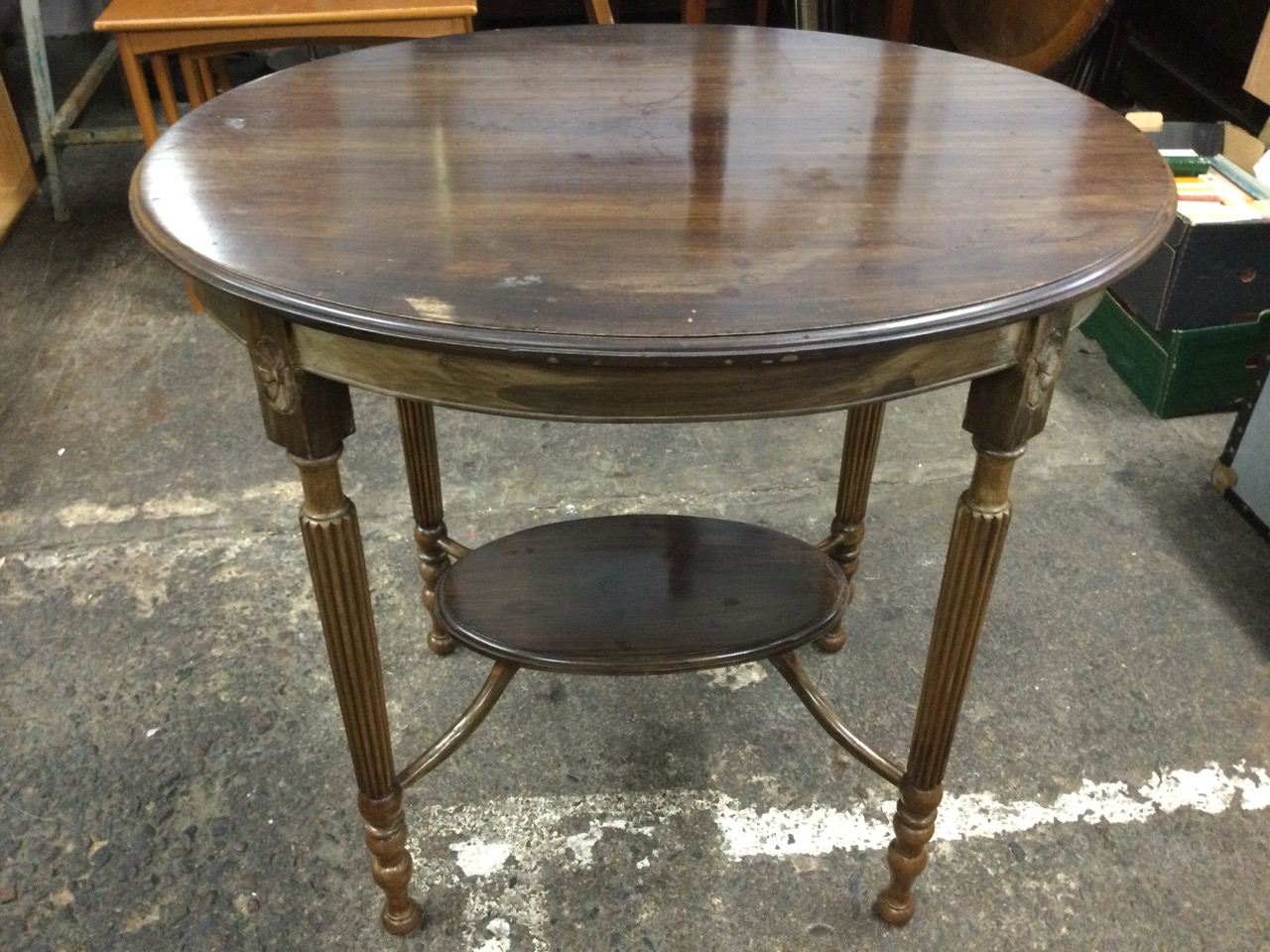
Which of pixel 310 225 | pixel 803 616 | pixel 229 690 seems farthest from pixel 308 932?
pixel 310 225

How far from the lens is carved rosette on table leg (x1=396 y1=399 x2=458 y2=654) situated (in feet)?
4.78

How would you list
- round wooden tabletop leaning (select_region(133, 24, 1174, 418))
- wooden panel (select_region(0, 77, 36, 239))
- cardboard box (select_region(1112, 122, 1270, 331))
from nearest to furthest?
1. round wooden tabletop leaning (select_region(133, 24, 1174, 418))
2. cardboard box (select_region(1112, 122, 1270, 331))
3. wooden panel (select_region(0, 77, 36, 239))

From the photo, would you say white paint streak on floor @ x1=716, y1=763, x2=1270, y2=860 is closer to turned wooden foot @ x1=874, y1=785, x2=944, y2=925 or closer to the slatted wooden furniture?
turned wooden foot @ x1=874, y1=785, x2=944, y2=925

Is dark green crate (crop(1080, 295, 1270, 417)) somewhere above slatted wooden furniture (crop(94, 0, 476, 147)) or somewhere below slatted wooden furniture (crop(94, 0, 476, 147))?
below

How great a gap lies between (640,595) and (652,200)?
0.56m

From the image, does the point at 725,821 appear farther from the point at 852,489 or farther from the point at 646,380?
the point at 646,380

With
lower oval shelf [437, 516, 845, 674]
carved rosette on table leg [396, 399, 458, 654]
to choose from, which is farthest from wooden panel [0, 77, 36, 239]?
lower oval shelf [437, 516, 845, 674]

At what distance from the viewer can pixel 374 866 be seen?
4.09 ft

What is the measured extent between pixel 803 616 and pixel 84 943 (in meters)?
0.95

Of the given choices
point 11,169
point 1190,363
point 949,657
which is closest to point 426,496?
point 949,657

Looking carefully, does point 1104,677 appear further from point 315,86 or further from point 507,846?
point 315,86

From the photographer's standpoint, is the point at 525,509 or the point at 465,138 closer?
the point at 465,138

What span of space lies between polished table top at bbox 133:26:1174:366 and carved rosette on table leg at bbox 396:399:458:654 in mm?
401

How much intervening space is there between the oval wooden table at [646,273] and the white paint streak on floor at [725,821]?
127mm
